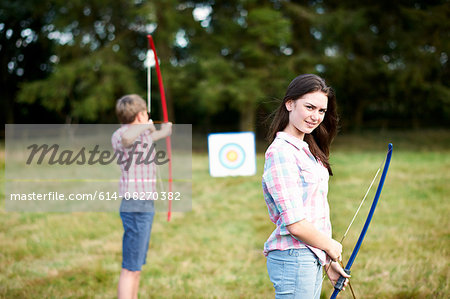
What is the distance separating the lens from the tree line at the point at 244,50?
45.8ft

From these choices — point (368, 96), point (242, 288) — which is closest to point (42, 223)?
point (242, 288)

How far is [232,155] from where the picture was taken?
12.9ft

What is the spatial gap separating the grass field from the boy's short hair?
143 cm

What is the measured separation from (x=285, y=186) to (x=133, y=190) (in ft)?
3.94

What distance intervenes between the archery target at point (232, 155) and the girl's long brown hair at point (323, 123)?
2.01m

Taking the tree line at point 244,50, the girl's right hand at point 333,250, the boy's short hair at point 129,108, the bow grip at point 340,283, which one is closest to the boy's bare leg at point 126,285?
the boy's short hair at point 129,108

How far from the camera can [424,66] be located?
1451 centimetres

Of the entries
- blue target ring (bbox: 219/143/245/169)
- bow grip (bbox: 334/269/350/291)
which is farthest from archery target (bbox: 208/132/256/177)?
bow grip (bbox: 334/269/350/291)

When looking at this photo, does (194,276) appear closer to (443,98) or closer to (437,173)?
(437,173)

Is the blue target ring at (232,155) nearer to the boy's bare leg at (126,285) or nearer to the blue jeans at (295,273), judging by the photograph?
the boy's bare leg at (126,285)

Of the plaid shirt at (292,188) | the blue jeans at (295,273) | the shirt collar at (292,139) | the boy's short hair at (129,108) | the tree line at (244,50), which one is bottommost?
the blue jeans at (295,273)

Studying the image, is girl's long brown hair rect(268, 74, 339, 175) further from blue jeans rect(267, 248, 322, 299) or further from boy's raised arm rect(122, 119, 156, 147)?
boy's raised arm rect(122, 119, 156, 147)

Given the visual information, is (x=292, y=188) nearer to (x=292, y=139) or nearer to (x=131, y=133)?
(x=292, y=139)

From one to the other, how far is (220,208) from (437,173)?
4607mm
